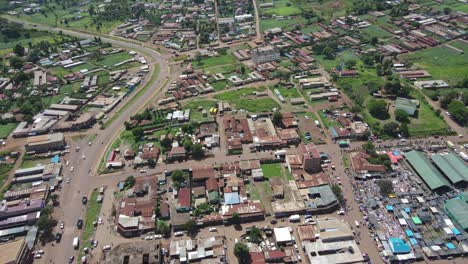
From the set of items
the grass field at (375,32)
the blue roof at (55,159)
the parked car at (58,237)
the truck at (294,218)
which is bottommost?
the truck at (294,218)

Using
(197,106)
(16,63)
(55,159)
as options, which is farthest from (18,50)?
(197,106)

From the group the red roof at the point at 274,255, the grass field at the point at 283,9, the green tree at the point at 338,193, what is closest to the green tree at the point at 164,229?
the red roof at the point at 274,255

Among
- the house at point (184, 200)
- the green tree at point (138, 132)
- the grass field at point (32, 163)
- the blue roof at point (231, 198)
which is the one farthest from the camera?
the green tree at point (138, 132)

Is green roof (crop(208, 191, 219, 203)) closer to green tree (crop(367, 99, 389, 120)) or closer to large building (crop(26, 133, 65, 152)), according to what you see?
large building (crop(26, 133, 65, 152))

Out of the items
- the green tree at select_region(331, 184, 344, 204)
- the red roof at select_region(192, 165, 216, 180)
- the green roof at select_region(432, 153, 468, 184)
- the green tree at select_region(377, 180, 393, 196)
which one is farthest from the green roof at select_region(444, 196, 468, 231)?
the red roof at select_region(192, 165, 216, 180)

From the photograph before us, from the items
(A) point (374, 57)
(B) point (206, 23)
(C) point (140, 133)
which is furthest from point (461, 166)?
(B) point (206, 23)

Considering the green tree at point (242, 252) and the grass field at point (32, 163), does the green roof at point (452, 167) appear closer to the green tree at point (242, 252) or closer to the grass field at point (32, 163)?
the green tree at point (242, 252)

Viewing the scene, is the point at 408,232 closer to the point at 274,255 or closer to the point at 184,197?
the point at 274,255
